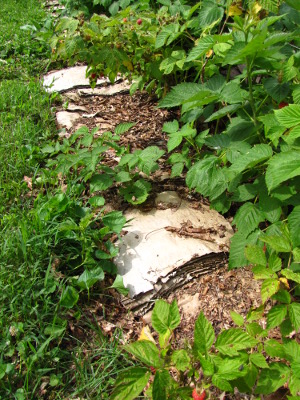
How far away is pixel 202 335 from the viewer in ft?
4.69

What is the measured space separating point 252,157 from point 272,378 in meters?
0.90

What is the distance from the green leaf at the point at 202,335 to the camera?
142 cm

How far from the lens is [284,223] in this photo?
184cm

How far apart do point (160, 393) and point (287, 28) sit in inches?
80.3

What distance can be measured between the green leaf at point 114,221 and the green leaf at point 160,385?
862mm

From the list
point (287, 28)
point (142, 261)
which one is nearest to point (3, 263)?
point (142, 261)

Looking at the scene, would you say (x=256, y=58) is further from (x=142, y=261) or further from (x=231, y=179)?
(x=142, y=261)

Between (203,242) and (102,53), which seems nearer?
(203,242)

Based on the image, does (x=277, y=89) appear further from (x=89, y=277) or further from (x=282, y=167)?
(x=89, y=277)

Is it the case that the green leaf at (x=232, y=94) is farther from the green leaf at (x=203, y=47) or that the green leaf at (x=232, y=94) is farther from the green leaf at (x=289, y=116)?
the green leaf at (x=289, y=116)

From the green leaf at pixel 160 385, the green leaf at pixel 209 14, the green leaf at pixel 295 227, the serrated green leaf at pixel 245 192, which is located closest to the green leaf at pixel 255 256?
the green leaf at pixel 295 227

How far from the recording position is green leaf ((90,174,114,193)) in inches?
90.9

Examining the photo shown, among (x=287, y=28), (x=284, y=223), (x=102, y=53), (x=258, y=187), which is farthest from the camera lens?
(x=102, y=53)

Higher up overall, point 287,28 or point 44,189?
point 287,28
